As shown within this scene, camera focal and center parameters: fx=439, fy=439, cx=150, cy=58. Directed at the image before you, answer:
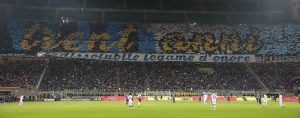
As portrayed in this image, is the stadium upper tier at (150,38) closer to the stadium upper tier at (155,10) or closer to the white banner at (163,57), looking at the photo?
the white banner at (163,57)

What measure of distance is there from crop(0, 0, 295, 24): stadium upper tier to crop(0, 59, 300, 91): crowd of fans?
1129 centimetres

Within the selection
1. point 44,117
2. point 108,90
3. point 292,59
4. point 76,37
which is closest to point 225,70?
point 292,59

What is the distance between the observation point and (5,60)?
81500mm

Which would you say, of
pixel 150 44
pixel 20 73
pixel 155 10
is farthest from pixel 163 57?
pixel 20 73

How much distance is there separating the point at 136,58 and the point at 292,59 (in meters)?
30.3

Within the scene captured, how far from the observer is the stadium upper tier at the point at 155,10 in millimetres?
91375

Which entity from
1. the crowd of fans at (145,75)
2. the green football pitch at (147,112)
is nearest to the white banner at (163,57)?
the crowd of fans at (145,75)

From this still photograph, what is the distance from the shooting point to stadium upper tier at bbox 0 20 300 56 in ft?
277

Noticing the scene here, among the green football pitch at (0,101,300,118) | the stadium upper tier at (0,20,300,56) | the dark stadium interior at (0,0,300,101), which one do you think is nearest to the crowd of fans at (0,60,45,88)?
the dark stadium interior at (0,0,300,101)

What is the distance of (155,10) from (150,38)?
372 inches

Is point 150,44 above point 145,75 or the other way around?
above

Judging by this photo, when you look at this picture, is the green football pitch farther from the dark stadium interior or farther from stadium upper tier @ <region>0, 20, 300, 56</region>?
stadium upper tier @ <region>0, 20, 300, 56</region>

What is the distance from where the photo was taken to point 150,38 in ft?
292

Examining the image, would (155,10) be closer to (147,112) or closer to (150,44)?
(150,44)
